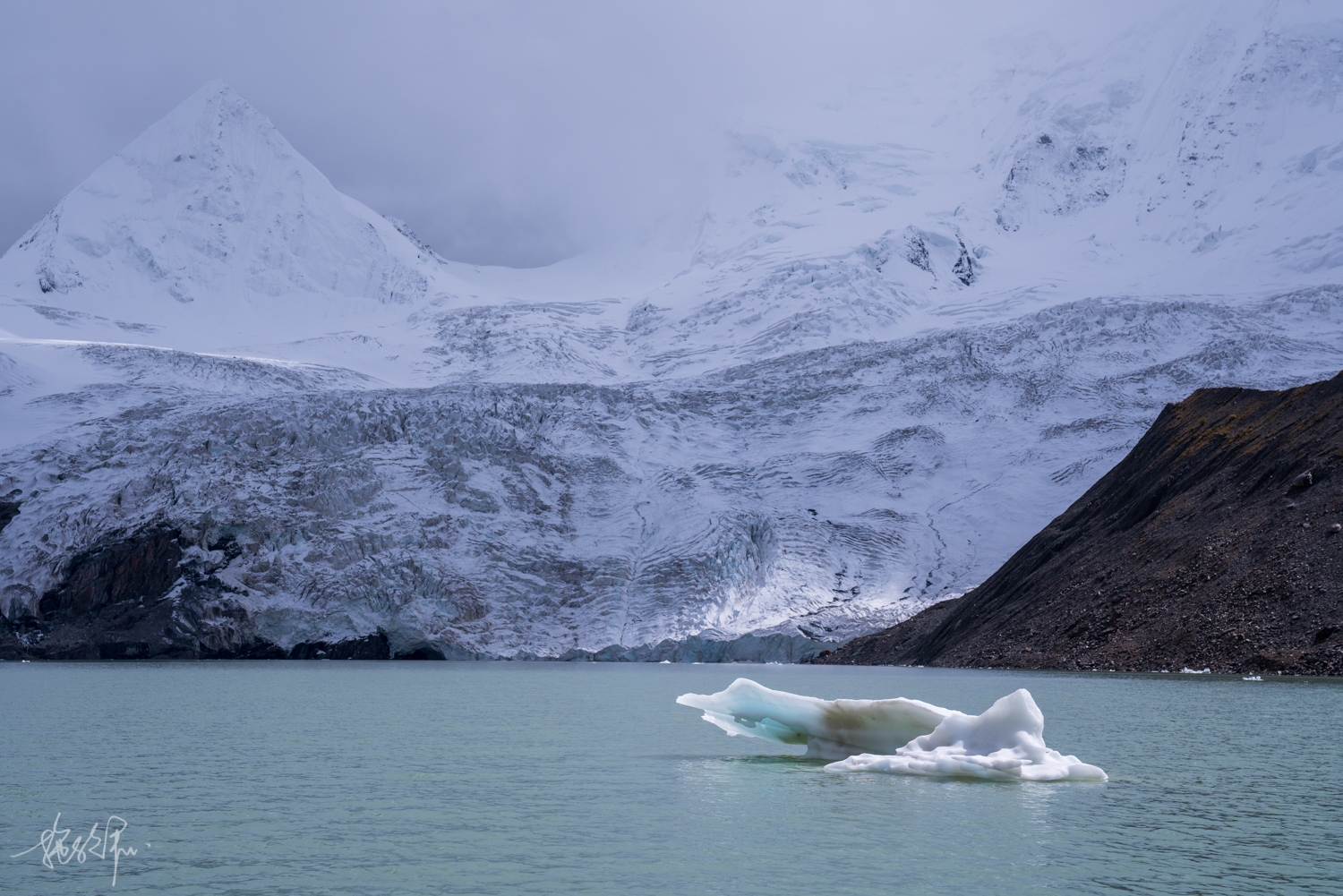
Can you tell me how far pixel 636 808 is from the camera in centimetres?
1217

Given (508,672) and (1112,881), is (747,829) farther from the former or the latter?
(508,672)

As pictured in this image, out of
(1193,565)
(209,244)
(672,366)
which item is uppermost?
(209,244)

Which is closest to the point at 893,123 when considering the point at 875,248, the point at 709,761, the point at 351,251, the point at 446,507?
the point at 875,248

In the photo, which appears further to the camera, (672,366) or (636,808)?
(672,366)

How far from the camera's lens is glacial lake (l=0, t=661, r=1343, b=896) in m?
9.09

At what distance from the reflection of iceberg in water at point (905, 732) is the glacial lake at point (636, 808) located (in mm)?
301

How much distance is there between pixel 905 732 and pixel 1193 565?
3105cm

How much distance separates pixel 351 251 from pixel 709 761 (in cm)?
15638

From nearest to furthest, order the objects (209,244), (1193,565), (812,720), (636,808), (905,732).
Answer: (636,808), (905,732), (812,720), (1193,565), (209,244)
